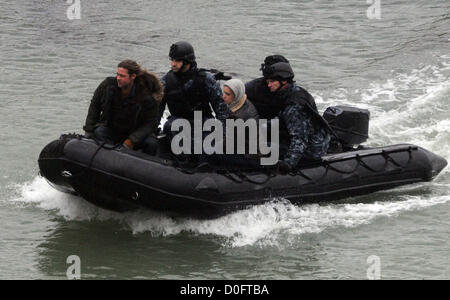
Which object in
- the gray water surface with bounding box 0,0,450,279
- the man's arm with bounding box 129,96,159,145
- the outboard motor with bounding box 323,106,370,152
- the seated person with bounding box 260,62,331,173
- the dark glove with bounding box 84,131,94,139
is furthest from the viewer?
the outboard motor with bounding box 323,106,370,152

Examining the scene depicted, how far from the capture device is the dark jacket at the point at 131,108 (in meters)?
8.98

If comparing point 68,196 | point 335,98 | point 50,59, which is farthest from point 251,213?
point 50,59

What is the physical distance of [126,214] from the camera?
30.7 ft

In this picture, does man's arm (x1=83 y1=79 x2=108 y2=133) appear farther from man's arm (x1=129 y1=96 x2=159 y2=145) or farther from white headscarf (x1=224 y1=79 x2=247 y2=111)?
white headscarf (x1=224 y1=79 x2=247 y2=111)

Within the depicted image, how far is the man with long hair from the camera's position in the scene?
898 cm

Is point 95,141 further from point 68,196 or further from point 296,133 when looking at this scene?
point 296,133

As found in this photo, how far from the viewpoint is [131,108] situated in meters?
9.02

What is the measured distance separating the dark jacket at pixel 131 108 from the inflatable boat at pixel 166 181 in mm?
288

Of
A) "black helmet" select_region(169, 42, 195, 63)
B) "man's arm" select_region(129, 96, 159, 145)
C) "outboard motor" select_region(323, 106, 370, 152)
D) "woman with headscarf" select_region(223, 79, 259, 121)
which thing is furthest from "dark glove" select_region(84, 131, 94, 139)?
"outboard motor" select_region(323, 106, 370, 152)

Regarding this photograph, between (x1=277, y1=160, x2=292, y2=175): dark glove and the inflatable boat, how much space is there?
0.16 ft

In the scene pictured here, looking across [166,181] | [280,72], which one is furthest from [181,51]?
[166,181]

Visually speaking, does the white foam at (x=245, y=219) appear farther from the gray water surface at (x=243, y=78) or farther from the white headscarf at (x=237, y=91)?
the white headscarf at (x=237, y=91)

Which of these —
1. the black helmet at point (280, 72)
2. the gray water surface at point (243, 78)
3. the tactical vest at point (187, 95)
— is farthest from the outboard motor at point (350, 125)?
the tactical vest at point (187, 95)

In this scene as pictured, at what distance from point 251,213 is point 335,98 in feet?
16.3
